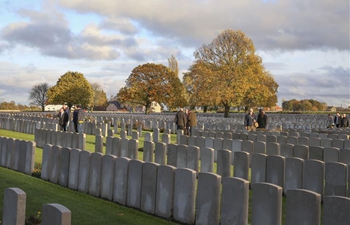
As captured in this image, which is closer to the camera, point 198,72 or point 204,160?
point 204,160

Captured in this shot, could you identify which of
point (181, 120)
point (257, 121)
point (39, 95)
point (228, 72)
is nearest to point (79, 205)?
point (181, 120)

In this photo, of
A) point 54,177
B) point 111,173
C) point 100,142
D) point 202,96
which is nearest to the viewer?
point 111,173

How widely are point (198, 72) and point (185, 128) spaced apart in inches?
1190

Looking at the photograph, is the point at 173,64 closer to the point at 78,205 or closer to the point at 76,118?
the point at 76,118

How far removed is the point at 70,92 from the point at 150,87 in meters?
23.7

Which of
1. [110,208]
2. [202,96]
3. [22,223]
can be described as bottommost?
[110,208]

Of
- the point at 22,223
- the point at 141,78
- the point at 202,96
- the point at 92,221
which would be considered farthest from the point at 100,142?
the point at 141,78

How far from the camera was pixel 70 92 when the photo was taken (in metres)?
81.5

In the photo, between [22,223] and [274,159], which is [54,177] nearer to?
[274,159]

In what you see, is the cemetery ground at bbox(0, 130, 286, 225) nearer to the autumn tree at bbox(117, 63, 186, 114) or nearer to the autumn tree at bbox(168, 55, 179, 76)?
the autumn tree at bbox(117, 63, 186, 114)

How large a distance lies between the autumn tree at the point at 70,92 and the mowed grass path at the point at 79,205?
73.0m

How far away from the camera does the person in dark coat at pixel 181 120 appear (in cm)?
1950

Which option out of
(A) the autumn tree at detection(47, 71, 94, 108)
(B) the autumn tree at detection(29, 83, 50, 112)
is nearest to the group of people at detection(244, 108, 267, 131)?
(A) the autumn tree at detection(47, 71, 94, 108)

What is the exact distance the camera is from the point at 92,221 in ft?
20.5
